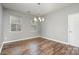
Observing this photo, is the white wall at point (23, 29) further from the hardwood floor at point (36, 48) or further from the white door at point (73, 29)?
the white door at point (73, 29)

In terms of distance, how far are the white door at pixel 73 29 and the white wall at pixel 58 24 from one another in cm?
6

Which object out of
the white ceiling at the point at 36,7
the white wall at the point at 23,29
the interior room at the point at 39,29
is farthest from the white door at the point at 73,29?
the white wall at the point at 23,29

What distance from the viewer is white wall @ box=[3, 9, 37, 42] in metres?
1.51

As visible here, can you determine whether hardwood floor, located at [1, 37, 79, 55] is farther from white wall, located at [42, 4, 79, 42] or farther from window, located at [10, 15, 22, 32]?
window, located at [10, 15, 22, 32]

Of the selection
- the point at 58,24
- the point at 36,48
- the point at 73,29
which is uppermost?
the point at 58,24

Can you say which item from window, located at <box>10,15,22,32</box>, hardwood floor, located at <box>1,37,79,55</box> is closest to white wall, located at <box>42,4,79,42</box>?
hardwood floor, located at <box>1,37,79,55</box>

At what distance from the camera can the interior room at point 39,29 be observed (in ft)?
4.96

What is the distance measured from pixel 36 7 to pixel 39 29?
0.45m

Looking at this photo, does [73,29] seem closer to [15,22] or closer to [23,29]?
[23,29]

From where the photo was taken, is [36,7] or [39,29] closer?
[36,7]

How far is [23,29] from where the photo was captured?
64.7 inches

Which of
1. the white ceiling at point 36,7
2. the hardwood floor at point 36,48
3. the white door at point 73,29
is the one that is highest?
the white ceiling at point 36,7

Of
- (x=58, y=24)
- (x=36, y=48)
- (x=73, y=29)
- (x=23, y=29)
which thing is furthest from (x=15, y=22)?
(x=73, y=29)
